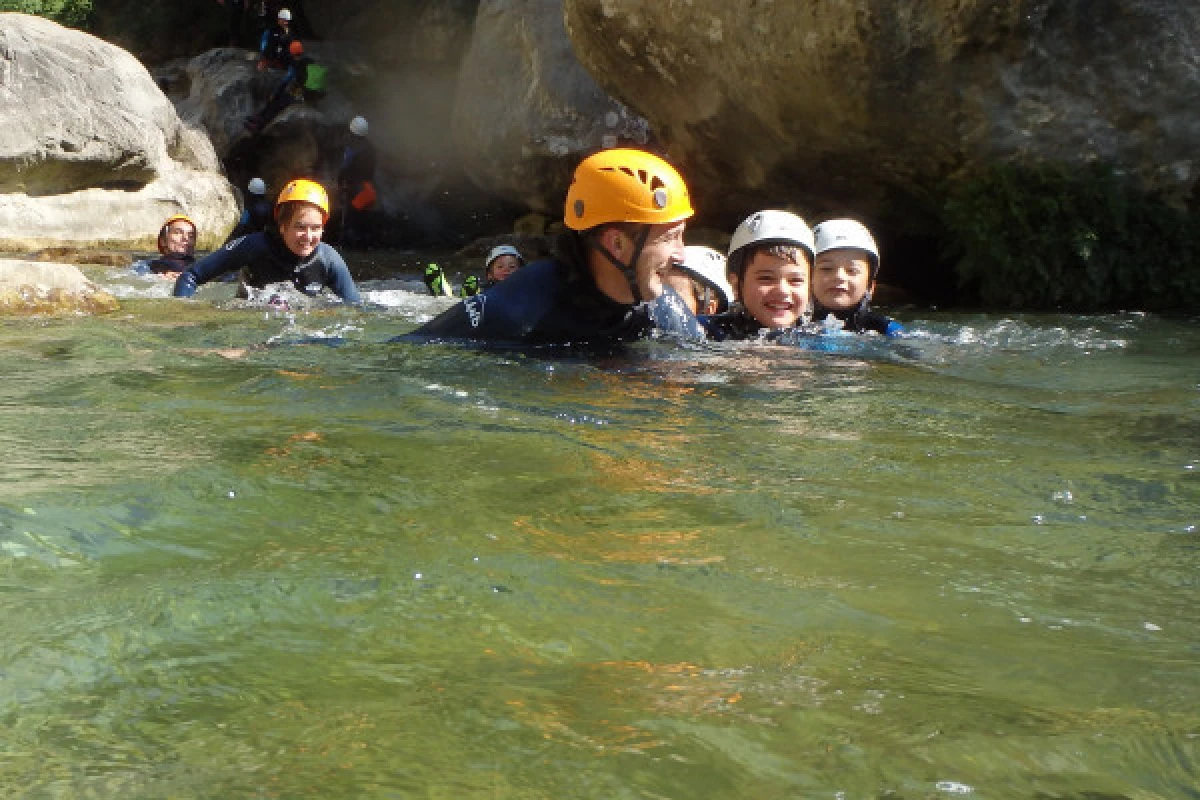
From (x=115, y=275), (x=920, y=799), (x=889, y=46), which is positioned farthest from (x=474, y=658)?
(x=115, y=275)

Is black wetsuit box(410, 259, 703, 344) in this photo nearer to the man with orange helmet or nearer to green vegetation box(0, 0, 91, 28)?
the man with orange helmet

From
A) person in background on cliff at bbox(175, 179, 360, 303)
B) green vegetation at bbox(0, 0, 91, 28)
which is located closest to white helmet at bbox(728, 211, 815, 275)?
person in background on cliff at bbox(175, 179, 360, 303)

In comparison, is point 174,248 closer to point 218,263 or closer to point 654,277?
point 218,263

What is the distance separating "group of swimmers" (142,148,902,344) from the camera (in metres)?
5.74

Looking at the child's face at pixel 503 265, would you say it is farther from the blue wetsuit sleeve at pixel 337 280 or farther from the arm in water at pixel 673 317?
the arm in water at pixel 673 317

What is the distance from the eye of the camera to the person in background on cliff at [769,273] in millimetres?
6602

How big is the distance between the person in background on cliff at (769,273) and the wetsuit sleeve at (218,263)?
4.24 m

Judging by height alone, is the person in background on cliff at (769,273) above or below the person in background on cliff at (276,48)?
below

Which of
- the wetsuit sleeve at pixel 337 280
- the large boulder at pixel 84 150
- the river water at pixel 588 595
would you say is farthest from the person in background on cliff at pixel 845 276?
the large boulder at pixel 84 150

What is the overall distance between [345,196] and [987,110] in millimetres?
11804

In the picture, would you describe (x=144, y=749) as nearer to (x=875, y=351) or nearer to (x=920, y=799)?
(x=920, y=799)

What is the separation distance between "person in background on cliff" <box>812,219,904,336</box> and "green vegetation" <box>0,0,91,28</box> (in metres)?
22.1

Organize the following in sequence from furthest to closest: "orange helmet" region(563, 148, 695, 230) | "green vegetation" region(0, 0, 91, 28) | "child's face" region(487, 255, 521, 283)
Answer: "green vegetation" region(0, 0, 91, 28) → "child's face" region(487, 255, 521, 283) → "orange helmet" region(563, 148, 695, 230)

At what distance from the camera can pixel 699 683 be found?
81.7 inches
